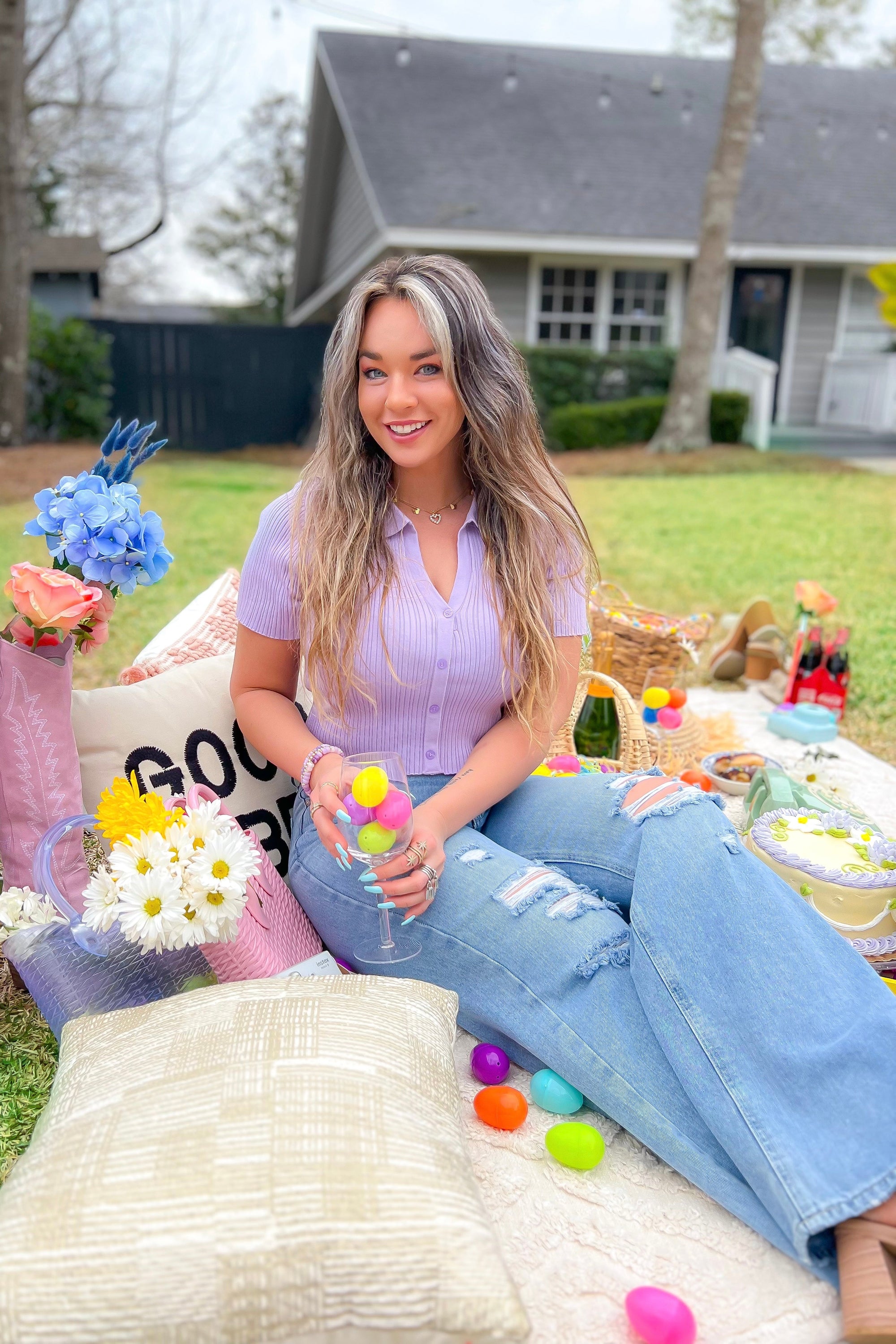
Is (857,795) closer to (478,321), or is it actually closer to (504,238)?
(478,321)

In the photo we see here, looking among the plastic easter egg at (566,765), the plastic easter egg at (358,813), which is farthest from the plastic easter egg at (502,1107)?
the plastic easter egg at (566,765)

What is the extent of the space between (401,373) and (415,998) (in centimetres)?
128

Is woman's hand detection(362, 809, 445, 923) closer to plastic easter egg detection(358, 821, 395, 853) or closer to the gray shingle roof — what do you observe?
plastic easter egg detection(358, 821, 395, 853)

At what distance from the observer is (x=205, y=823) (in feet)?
6.17

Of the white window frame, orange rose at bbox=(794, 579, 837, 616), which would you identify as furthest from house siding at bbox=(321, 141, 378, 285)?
orange rose at bbox=(794, 579, 837, 616)

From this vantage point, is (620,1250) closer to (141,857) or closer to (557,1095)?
(557,1095)

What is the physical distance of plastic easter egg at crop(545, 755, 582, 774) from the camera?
3080mm

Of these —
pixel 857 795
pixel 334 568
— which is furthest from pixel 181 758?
pixel 857 795

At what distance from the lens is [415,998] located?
1871 mm

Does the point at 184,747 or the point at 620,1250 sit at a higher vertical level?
the point at 184,747

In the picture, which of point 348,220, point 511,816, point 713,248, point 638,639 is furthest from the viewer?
point 348,220

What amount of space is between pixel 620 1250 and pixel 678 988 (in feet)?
A: 1.44

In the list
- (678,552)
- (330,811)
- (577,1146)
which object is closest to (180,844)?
(330,811)

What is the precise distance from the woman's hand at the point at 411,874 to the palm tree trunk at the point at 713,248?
36.4 ft
